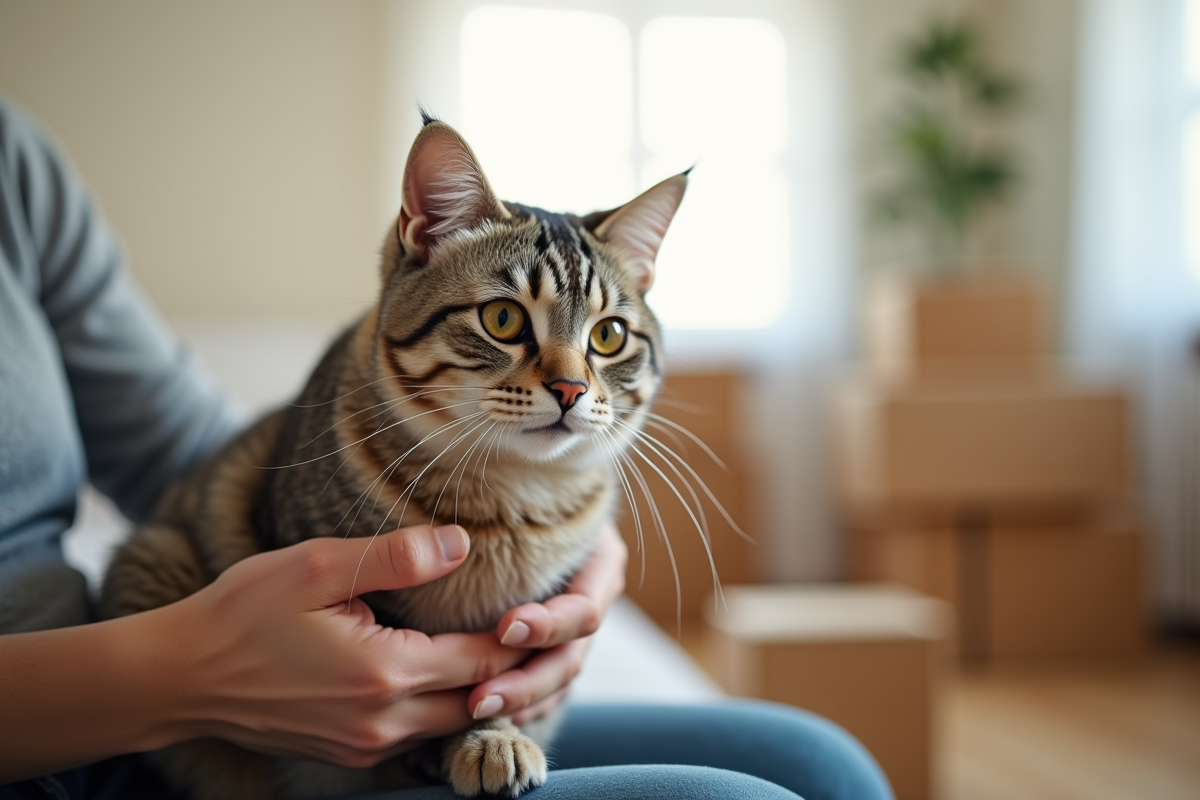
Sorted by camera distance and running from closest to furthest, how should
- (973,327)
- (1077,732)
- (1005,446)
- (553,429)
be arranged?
(553,429)
(1077,732)
(1005,446)
(973,327)

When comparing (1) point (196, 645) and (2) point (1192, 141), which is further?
(2) point (1192, 141)

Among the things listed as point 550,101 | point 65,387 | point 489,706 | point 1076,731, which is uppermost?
point 550,101

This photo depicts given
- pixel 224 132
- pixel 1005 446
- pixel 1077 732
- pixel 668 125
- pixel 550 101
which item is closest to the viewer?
pixel 1077 732

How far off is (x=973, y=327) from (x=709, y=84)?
4.72 ft

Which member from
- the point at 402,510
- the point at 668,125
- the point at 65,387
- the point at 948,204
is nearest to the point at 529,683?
the point at 402,510

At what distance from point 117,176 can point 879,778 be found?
3.06m

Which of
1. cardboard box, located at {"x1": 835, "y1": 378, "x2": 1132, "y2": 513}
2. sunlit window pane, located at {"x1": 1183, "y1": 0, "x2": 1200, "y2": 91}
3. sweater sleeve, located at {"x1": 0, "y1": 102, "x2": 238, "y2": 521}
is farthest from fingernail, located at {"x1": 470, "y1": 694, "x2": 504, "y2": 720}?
sunlit window pane, located at {"x1": 1183, "y1": 0, "x2": 1200, "y2": 91}

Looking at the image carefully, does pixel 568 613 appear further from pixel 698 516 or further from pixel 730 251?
pixel 730 251

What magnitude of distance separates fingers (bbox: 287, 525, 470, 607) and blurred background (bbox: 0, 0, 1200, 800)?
1.31 metres

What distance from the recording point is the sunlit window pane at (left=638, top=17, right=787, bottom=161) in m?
3.48

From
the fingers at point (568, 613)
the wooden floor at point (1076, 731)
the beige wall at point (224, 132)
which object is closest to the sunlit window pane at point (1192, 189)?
the wooden floor at point (1076, 731)

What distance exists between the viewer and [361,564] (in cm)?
59

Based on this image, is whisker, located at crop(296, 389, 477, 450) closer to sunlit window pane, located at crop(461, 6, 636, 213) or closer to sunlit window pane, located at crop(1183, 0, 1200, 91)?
sunlit window pane, located at crop(461, 6, 636, 213)

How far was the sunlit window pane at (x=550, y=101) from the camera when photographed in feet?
10.6
